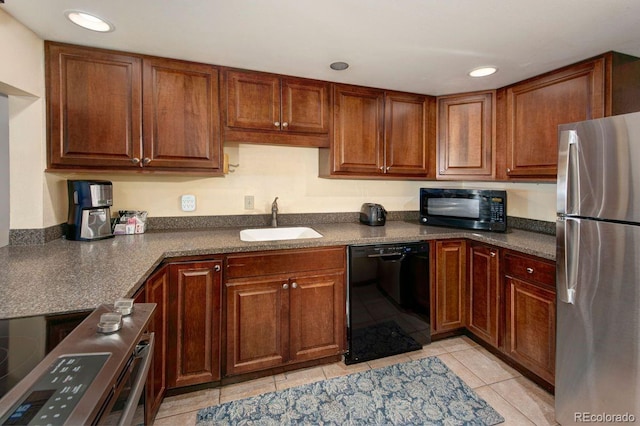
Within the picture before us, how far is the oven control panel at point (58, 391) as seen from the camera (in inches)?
18.8

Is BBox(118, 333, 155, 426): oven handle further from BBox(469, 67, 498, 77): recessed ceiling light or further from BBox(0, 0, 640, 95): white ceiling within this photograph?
BBox(469, 67, 498, 77): recessed ceiling light

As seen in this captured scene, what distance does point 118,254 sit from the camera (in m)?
1.53

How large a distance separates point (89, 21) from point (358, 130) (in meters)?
1.74

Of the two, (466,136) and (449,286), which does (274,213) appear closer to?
(449,286)

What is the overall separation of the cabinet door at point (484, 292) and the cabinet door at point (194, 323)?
184 cm

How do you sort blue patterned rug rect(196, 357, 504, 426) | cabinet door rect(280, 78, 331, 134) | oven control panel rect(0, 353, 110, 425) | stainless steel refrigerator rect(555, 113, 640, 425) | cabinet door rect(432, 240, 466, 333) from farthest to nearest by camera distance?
1. cabinet door rect(432, 240, 466, 333)
2. cabinet door rect(280, 78, 331, 134)
3. blue patterned rug rect(196, 357, 504, 426)
4. stainless steel refrigerator rect(555, 113, 640, 425)
5. oven control panel rect(0, 353, 110, 425)

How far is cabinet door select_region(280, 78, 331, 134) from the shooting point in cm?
217

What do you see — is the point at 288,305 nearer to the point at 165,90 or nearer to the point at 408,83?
the point at 165,90

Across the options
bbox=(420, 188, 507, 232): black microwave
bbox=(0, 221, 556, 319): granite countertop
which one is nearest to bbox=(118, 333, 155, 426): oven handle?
bbox=(0, 221, 556, 319): granite countertop

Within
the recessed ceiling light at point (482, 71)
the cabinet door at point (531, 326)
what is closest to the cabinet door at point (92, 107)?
the recessed ceiling light at point (482, 71)

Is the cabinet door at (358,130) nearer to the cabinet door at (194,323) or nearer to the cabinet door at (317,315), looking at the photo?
the cabinet door at (317,315)

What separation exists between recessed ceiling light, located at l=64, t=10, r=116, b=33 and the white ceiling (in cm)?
4

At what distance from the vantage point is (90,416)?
1.66ft

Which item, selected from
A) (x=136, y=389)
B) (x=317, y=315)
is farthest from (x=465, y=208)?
(x=136, y=389)
